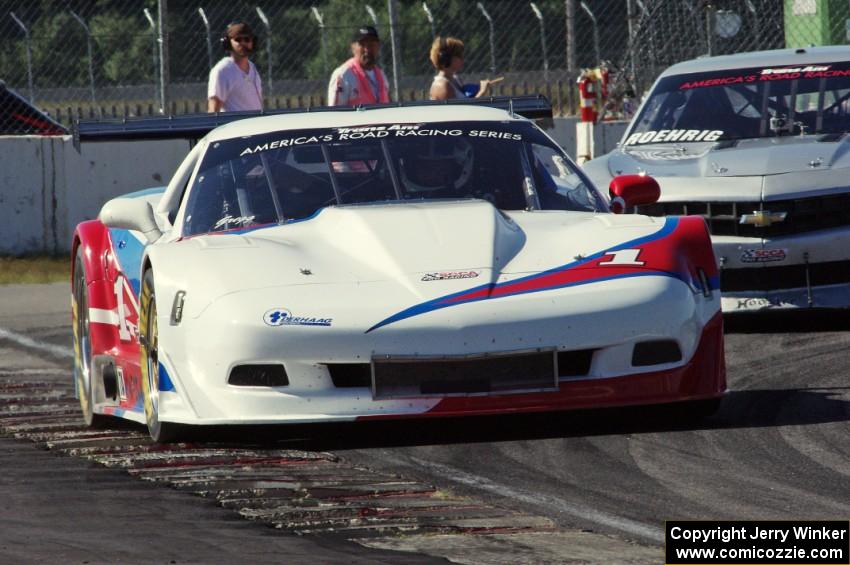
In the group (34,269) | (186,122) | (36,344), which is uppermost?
(186,122)

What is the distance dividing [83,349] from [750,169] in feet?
12.6

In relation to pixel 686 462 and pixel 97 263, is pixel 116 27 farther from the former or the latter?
pixel 686 462

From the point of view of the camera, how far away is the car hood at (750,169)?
9.67m

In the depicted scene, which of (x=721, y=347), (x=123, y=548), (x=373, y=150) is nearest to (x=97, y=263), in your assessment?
(x=373, y=150)

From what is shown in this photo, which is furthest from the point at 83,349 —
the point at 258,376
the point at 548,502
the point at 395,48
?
the point at 395,48

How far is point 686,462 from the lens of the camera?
5.98 metres

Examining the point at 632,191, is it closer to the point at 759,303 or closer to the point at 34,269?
the point at 759,303

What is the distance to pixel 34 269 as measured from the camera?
590 inches

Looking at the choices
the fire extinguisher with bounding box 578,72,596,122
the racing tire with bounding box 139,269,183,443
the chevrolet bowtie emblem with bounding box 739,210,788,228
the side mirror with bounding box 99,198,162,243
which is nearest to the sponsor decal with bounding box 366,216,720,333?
the racing tire with bounding box 139,269,183,443

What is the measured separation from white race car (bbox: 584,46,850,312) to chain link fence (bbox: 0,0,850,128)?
→ 5114mm

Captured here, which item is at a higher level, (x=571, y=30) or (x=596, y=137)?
(x=571, y=30)

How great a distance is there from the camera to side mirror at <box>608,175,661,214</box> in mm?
7629

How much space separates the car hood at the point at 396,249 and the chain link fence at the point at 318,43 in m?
8.82

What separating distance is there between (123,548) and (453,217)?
8.08 ft
